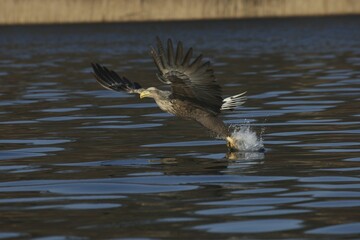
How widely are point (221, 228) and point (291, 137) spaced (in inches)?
240

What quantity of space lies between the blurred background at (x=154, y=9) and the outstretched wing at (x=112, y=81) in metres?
40.4

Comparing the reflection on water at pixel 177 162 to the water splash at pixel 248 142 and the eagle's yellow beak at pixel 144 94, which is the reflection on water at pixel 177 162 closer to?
the water splash at pixel 248 142

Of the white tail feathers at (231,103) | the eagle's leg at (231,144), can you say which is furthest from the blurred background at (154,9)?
the eagle's leg at (231,144)

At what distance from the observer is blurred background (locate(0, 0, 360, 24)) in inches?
2203

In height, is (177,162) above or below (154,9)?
below

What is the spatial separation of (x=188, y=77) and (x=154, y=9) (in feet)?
145

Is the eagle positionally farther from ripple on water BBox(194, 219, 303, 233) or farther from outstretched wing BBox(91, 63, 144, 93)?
ripple on water BBox(194, 219, 303, 233)

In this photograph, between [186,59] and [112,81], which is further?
[112,81]

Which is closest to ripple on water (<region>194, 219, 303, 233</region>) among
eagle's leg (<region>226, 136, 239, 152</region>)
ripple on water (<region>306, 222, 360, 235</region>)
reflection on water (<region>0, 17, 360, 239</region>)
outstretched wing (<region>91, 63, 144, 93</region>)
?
reflection on water (<region>0, 17, 360, 239</region>)

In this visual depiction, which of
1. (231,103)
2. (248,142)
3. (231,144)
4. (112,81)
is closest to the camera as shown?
(231,144)

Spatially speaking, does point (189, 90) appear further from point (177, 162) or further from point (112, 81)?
point (112, 81)

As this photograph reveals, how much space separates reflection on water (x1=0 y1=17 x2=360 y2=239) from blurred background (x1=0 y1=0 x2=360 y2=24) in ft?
87.3

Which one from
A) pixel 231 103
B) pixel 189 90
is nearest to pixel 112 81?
pixel 231 103

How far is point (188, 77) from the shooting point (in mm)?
13367
